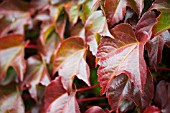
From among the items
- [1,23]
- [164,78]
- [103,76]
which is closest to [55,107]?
[103,76]

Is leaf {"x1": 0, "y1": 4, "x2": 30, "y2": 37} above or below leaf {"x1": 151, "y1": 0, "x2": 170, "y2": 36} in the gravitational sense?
below

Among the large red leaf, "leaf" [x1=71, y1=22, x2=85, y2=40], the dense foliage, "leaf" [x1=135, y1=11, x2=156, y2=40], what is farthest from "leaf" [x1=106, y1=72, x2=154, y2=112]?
the large red leaf

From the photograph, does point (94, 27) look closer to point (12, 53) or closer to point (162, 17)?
point (162, 17)

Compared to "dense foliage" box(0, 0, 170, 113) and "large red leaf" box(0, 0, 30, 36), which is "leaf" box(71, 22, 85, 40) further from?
"large red leaf" box(0, 0, 30, 36)

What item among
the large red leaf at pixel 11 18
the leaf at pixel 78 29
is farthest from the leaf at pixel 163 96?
the large red leaf at pixel 11 18

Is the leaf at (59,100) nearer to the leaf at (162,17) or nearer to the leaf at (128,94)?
the leaf at (128,94)

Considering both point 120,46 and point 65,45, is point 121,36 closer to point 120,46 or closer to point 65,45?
point 120,46

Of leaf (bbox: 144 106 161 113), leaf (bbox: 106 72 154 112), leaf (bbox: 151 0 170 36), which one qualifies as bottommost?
leaf (bbox: 144 106 161 113)
